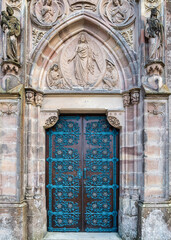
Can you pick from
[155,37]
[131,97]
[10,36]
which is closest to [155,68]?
[155,37]

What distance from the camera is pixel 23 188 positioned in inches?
184

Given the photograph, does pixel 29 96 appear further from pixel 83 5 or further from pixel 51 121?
pixel 83 5

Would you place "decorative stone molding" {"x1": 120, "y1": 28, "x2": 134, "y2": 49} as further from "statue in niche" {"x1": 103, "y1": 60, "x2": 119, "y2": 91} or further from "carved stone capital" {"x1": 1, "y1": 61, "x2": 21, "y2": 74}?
"carved stone capital" {"x1": 1, "y1": 61, "x2": 21, "y2": 74}

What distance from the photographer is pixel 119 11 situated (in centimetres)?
511

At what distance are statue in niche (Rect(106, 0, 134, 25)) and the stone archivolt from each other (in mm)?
671

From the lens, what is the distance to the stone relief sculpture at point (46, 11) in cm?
504

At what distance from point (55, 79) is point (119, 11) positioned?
2.15 m

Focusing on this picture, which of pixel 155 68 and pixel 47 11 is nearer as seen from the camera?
pixel 155 68

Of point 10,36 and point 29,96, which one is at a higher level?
point 10,36

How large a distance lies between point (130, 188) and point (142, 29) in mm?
3469

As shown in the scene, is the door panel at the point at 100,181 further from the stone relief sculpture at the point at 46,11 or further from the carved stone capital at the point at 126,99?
the stone relief sculpture at the point at 46,11

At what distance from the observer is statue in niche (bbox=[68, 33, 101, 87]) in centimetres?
518

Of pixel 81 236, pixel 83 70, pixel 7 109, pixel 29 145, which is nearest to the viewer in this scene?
pixel 7 109

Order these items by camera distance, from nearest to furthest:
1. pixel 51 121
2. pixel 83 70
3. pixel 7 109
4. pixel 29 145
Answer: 1. pixel 7 109
2. pixel 29 145
3. pixel 51 121
4. pixel 83 70
